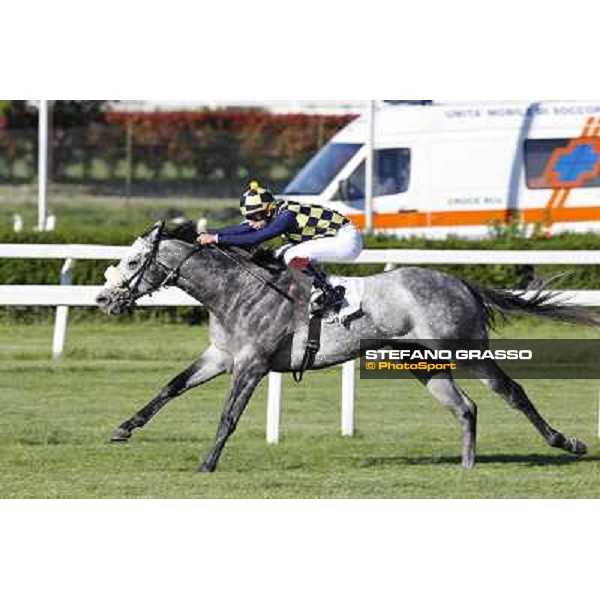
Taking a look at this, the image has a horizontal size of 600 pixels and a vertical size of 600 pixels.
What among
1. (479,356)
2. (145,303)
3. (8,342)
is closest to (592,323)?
(479,356)

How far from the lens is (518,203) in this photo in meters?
18.0

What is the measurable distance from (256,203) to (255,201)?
1 cm

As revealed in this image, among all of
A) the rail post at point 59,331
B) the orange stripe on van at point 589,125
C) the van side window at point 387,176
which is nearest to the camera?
the rail post at point 59,331

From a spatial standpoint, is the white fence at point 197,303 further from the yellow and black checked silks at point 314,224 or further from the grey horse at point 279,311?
the yellow and black checked silks at point 314,224

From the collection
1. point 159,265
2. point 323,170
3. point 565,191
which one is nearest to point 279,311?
point 159,265

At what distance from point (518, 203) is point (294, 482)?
1123 centimetres

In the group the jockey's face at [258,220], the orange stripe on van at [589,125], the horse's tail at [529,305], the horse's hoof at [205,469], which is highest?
the orange stripe on van at [589,125]

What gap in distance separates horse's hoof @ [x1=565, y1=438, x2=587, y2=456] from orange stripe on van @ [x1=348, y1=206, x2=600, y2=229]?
9762 mm

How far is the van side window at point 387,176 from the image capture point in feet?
59.5

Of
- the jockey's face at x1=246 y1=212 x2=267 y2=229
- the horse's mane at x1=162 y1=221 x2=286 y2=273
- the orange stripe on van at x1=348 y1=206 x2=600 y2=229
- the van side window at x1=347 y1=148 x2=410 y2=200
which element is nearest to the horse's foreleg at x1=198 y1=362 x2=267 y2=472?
the horse's mane at x1=162 y1=221 x2=286 y2=273

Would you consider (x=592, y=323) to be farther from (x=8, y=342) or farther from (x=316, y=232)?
(x=8, y=342)

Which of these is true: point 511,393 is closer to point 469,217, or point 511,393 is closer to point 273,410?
point 273,410

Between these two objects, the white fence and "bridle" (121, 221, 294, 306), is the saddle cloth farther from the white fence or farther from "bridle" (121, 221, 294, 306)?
the white fence

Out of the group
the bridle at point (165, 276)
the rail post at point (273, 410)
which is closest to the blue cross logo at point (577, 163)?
the rail post at point (273, 410)
